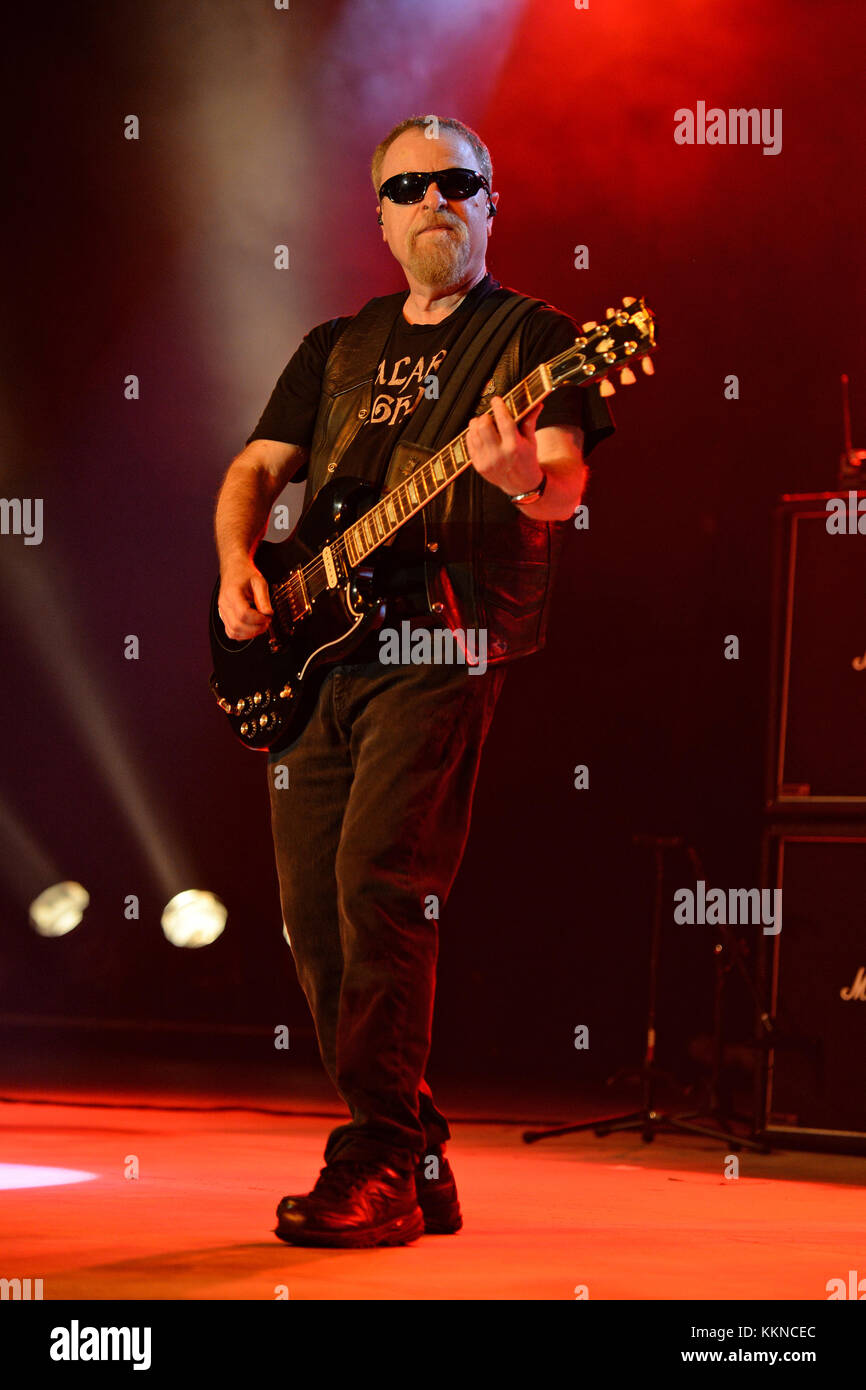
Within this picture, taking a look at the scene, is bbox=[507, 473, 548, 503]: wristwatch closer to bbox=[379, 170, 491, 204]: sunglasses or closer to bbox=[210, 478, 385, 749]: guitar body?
bbox=[210, 478, 385, 749]: guitar body

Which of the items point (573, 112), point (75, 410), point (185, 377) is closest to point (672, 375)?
point (573, 112)

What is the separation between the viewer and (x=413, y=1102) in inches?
108

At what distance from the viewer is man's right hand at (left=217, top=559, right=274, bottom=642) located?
300 cm

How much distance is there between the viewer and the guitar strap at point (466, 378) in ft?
9.57

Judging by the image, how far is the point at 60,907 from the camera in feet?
22.9

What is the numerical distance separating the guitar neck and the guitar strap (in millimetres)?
105

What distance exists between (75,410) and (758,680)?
3058 millimetres

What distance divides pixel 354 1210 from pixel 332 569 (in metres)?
1.15

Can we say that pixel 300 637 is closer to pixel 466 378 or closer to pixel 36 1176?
pixel 466 378

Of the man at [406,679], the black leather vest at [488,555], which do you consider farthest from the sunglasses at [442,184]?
the black leather vest at [488,555]

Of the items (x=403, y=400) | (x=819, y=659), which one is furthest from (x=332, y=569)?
(x=819, y=659)

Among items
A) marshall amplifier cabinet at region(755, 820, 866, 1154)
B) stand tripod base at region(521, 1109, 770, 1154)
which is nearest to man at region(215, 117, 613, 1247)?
stand tripod base at region(521, 1109, 770, 1154)

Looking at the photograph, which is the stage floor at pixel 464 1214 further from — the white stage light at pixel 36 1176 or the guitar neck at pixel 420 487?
the guitar neck at pixel 420 487

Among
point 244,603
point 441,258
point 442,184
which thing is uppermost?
point 442,184
